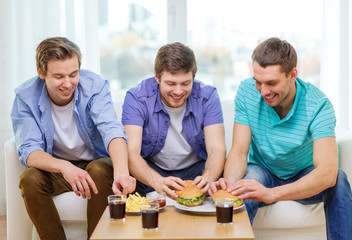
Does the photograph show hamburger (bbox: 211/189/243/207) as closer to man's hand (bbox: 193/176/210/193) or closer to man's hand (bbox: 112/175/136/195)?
man's hand (bbox: 193/176/210/193)

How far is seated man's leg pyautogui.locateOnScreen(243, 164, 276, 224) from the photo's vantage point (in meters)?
2.52

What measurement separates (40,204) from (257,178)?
1103mm

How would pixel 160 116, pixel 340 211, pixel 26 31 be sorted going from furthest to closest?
pixel 26 31 → pixel 160 116 → pixel 340 211

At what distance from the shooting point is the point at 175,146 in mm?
2986

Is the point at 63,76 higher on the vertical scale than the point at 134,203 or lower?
higher

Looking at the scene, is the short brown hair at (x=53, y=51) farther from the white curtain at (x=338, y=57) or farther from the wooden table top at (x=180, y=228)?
the white curtain at (x=338, y=57)

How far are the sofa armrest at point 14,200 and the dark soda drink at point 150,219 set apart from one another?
3.83ft

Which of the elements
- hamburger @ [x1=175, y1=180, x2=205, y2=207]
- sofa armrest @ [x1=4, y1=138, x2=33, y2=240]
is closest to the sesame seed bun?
hamburger @ [x1=175, y1=180, x2=205, y2=207]

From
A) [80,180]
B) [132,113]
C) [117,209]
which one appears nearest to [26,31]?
[132,113]

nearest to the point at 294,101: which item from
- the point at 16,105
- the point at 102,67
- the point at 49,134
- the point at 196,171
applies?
the point at 196,171

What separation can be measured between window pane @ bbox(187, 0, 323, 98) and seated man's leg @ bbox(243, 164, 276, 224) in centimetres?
168

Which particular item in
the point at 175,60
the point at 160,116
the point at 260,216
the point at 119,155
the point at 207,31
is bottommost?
the point at 260,216

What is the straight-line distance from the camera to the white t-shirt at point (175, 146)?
2.98m

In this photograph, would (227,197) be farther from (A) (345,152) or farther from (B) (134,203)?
(A) (345,152)
